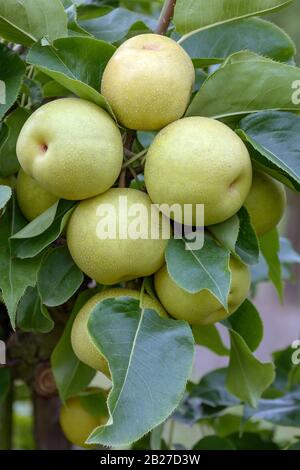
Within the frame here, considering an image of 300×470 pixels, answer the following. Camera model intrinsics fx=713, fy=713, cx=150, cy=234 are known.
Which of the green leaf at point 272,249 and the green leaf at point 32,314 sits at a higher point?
the green leaf at point 32,314

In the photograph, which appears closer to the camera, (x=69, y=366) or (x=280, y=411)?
(x=69, y=366)

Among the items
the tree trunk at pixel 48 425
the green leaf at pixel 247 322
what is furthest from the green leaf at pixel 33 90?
the tree trunk at pixel 48 425

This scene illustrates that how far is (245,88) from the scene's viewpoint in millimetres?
671

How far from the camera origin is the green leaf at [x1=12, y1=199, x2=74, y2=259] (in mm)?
668

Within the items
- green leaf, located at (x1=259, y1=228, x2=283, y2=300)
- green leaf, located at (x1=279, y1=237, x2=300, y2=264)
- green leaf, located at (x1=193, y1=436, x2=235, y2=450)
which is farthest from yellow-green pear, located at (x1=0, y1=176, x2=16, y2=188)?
green leaf, located at (x1=279, y1=237, x2=300, y2=264)

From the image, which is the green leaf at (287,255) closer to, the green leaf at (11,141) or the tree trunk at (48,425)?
the tree trunk at (48,425)

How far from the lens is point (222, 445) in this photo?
1.01 meters

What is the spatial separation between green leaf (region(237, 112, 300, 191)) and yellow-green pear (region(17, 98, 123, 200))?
0.13m

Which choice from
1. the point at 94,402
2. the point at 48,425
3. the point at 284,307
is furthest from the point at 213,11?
the point at 284,307

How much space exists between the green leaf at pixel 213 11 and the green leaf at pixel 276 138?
0.11 meters

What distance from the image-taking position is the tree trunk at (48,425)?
1058 millimetres

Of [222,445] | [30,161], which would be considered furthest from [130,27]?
[222,445]

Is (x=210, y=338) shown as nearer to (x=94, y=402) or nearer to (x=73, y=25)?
(x=94, y=402)

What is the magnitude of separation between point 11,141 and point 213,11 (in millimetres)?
243
